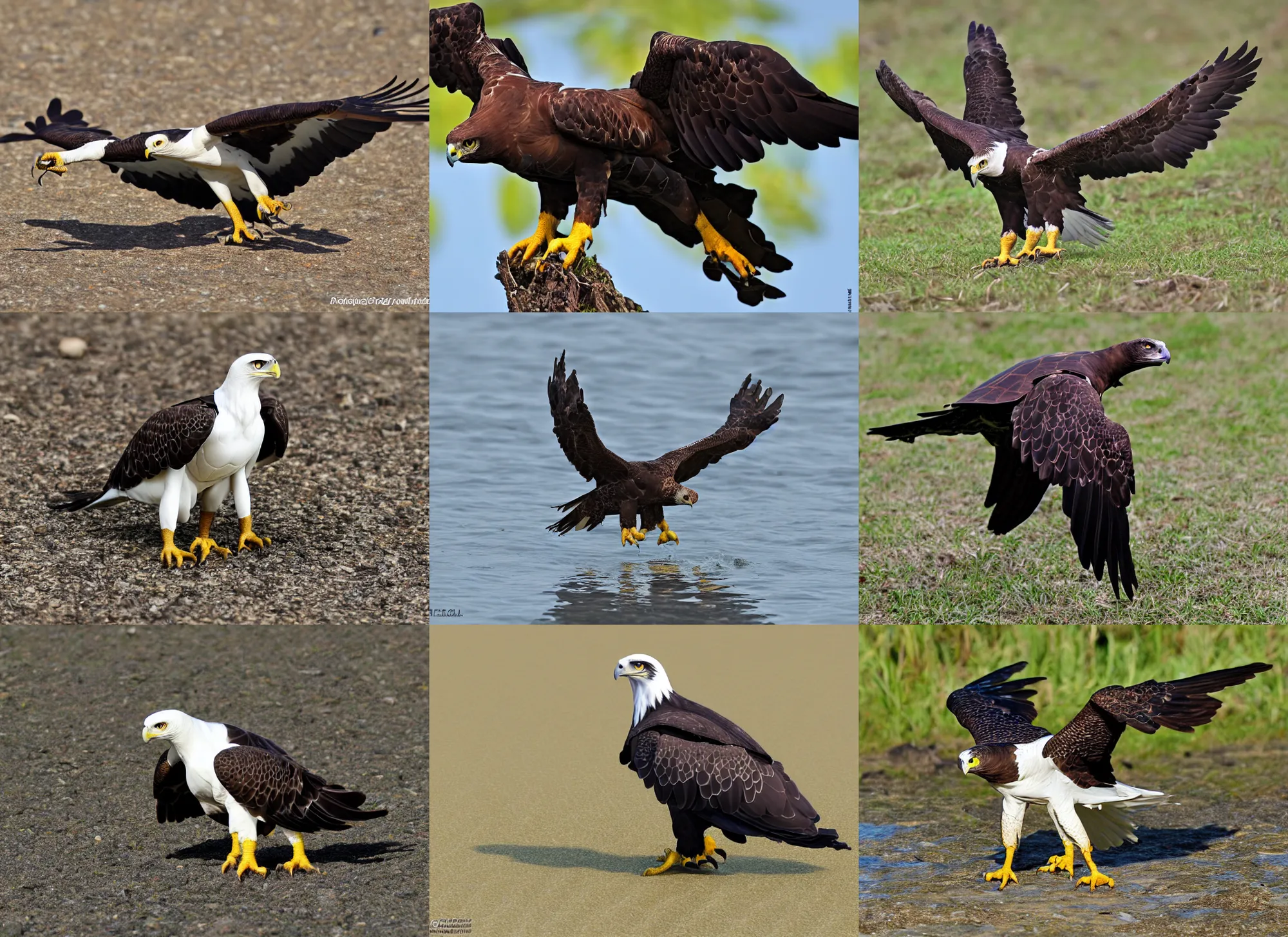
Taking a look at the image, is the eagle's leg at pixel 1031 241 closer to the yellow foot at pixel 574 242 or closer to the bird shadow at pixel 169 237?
the yellow foot at pixel 574 242

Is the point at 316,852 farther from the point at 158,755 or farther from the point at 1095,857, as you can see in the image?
the point at 1095,857

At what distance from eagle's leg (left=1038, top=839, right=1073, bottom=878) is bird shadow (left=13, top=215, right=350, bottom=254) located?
4.57 meters

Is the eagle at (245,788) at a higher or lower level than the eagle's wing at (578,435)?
lower

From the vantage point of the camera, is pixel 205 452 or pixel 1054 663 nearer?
pixel 205 452

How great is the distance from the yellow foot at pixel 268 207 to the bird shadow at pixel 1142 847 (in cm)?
455

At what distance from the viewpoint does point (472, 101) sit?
661 cm

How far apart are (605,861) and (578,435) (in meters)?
1.79

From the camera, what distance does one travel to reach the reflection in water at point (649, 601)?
6.21 metres

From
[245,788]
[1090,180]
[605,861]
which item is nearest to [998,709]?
[605,861]

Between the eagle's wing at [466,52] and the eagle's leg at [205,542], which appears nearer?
the eagle's wing at [466,52]

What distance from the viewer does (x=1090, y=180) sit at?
921cm

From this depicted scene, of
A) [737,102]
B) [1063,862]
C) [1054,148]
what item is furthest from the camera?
[1054,148]

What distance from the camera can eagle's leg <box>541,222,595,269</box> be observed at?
6.04m

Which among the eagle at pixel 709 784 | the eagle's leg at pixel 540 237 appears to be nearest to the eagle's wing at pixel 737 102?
the eagle's leg at pixel 540 237
